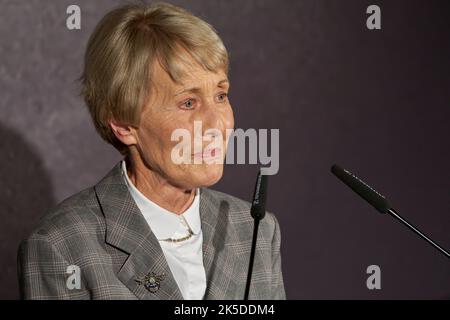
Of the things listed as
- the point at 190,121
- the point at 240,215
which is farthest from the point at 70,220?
the point at 240,215

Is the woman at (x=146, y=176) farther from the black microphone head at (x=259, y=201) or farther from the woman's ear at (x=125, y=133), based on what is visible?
the black microphone head at (x=259, y=201)

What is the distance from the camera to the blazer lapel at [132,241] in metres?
1.46

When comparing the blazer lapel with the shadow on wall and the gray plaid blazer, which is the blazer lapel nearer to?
the gray plaid blazer

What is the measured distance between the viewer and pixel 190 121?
1.46 meters

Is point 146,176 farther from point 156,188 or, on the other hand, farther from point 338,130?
point 338,130

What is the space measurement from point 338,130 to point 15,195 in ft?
3.07

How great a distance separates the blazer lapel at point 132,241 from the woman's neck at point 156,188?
0.03m

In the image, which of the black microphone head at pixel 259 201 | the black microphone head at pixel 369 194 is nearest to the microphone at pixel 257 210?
the black microphone head at pixel 259 201

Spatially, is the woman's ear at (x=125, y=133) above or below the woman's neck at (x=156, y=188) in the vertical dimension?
above

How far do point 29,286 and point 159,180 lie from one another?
0.31m

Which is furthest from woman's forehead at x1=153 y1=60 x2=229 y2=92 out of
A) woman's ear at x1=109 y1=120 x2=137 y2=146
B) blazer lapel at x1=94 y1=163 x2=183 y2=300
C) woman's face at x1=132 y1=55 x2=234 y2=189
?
blazer lapel at x1=94 y1=163 x2=183 y2=300

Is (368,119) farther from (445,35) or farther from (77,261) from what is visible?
(77,261)

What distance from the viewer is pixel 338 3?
2256mm

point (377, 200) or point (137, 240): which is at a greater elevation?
point (377, 200)
